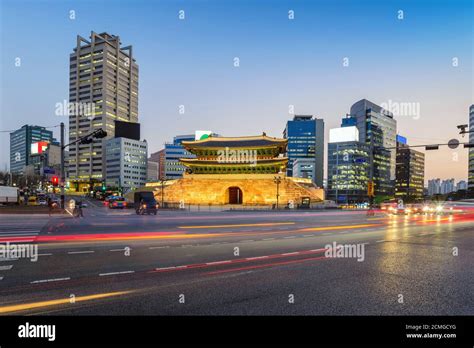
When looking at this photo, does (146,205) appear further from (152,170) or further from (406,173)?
(406,173)

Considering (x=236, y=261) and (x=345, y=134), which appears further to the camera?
(x=345, y=134)

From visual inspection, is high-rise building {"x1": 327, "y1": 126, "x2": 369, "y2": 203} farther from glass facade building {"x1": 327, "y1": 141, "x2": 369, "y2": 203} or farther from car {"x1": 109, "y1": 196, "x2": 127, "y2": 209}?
car {"x1": 109, "y1": 196, "x2": 127, "y2": 209}

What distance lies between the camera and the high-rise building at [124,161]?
5285 inches

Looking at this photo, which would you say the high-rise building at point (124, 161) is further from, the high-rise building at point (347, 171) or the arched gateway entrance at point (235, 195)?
the high-rise building at point (347, 171)

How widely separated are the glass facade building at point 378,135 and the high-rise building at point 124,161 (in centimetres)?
11653

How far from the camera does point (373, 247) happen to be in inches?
423

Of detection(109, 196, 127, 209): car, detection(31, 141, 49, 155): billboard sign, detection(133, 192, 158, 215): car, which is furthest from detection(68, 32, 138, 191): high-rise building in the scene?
detection(133, 192, 158, 215): car

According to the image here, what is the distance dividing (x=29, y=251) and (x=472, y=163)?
14578 cm

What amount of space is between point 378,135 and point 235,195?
404ft

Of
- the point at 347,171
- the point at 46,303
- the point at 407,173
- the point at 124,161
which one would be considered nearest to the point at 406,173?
the point at 407,173

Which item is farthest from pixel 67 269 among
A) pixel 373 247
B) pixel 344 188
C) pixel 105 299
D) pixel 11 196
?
pixel 344 188

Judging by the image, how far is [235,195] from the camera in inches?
2672

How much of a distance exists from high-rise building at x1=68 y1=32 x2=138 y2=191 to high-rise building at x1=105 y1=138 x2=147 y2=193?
532 cm
